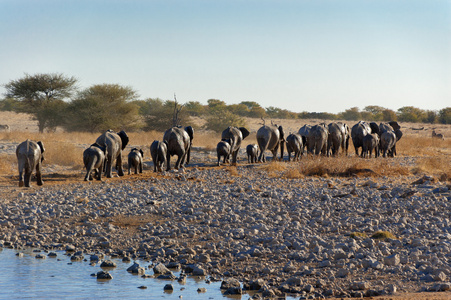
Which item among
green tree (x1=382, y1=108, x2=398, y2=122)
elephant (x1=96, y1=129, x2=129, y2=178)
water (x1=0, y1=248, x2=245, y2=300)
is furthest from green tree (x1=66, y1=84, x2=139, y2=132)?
green tree (x1=382, y1=108, x2=398, y2=122)

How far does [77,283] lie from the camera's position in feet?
23.4

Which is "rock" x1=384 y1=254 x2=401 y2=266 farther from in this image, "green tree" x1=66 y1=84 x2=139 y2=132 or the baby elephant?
"green tree" x1=66 y1=84 x2=139 y2=132

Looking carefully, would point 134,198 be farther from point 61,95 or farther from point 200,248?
point 61,95

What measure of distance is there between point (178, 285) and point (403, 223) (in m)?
4.89

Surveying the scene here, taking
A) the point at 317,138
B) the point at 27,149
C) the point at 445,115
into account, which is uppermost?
the point at 445,115

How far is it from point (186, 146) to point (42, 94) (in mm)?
29208

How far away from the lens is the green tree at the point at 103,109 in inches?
1661

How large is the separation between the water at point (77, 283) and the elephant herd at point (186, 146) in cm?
759

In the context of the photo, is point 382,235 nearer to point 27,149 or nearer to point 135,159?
point 27,149

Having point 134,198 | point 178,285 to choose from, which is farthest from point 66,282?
point 134,198

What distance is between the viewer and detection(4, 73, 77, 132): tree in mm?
45094

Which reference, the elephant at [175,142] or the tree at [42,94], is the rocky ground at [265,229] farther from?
the tree at [42,94]

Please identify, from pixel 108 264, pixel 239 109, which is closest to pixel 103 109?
pixel 108 264

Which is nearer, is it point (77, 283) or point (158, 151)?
point (77, 283)
